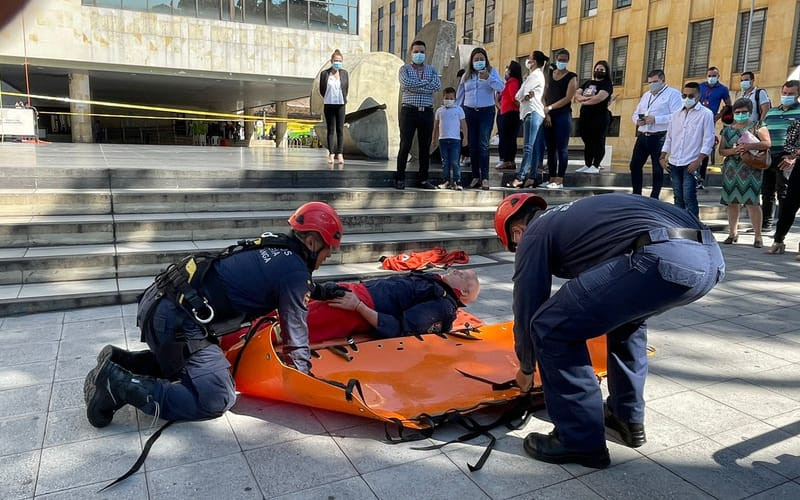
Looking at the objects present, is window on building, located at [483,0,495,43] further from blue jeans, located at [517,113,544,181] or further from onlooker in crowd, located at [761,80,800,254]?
onlooker in crowd, located at [761,80,800,254]

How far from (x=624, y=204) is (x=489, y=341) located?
1599 mm

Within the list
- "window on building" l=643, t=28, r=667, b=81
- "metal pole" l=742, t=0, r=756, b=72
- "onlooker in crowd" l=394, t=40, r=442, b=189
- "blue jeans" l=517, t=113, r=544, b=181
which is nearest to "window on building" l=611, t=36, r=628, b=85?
"window on building" l=643, t=28, r=667, b=81

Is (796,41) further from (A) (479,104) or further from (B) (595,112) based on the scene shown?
(A) (479,104)

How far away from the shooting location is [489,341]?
3.87 meters

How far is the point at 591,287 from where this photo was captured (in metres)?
2.43

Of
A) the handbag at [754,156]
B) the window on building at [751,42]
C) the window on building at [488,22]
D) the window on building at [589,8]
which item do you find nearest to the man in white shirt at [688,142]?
the handbag at [754,156]

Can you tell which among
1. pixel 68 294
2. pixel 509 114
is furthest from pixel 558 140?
pixel 68 294

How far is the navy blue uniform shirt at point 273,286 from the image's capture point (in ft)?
9.68

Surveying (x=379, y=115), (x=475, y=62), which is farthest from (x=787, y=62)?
(x=475, y=62)

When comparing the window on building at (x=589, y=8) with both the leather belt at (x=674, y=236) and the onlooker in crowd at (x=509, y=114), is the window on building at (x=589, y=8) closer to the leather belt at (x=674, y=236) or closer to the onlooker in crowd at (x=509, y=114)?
the onlooker in crowd at (x=509, y=114)

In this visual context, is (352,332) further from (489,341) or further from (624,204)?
(624,204)

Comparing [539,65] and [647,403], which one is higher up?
[539,65]

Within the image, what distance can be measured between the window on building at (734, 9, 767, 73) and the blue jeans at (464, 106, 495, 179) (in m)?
18.4

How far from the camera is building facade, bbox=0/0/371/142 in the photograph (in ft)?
70.4
